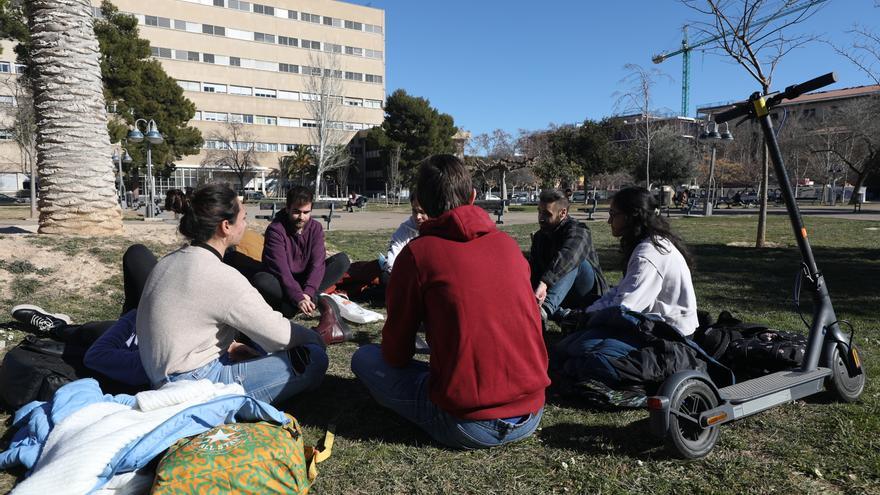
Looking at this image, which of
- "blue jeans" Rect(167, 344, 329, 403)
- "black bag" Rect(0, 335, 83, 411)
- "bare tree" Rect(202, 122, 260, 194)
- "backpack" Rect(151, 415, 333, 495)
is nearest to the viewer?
"backpack" Rect(151, 415, 333, 495)

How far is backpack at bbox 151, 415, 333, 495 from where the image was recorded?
2006 mm

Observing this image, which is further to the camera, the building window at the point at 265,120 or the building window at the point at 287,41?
the building window at the point at 287,41

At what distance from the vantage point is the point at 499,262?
7.76 ft

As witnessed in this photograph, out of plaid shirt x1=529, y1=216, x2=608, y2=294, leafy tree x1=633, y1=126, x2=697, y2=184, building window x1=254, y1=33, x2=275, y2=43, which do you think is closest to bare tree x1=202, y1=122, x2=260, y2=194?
building window x1=254, y1=33, x2=275, y2=43

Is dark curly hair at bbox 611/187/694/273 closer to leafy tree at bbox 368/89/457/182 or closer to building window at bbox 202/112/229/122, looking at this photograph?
leafy tree at bbox 368/89/457/182

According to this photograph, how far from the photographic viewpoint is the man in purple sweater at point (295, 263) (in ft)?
16.1

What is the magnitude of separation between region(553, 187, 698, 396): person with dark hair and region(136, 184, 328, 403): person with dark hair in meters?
1.64

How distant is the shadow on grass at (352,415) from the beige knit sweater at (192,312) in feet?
2.06

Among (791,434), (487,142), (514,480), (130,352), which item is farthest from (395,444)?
(487,142)

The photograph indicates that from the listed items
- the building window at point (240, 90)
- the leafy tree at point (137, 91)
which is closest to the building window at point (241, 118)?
the building window at point (240, 90)

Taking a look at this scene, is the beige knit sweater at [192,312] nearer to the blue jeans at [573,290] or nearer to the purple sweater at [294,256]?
the purple sweater at [294,256]

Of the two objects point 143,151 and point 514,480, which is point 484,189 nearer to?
point 143,151

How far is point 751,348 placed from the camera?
3.27 metres

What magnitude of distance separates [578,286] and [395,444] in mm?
2491
